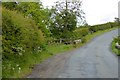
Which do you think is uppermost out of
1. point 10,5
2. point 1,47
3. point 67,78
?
point 10,5

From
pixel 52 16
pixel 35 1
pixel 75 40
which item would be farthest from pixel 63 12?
pixel 35 1

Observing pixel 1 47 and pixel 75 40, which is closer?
pixel 1 47

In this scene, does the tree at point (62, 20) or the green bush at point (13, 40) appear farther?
the tree at point (62, 20)

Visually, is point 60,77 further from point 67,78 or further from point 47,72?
point 47,72

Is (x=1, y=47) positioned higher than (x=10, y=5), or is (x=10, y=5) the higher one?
(x=10, y=5)

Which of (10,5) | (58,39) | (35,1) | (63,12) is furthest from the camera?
(63,12)

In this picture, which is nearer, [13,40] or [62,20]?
[13,40]

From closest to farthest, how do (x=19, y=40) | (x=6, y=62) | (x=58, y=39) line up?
1. (x=6, y=62)
2. (x=19, y=40)
3. (x=58, y=39)

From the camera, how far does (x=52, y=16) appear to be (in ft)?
145

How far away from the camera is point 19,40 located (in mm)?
16172

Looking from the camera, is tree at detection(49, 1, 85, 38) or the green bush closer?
the green bush

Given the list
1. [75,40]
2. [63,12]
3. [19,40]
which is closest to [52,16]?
[63,12]

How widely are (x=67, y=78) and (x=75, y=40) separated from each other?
29275 millimetres

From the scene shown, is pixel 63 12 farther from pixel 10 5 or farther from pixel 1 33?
pixel 1 33
